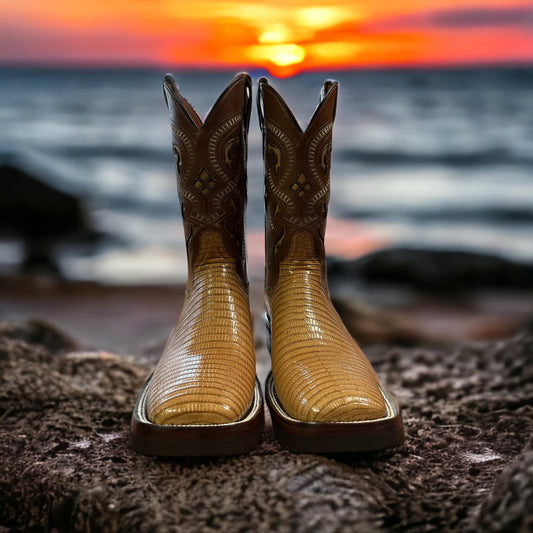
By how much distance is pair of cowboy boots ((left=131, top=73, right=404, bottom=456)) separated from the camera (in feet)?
3.75

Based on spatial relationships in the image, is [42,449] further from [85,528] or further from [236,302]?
[236,302]

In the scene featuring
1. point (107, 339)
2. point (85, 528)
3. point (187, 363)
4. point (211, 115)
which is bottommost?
point (107, 339)

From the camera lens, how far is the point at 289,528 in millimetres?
962

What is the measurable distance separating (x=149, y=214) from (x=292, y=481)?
577 centimetres

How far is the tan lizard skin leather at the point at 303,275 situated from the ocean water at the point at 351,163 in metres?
0.10

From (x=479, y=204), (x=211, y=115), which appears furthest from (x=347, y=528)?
(x=479, y=204)

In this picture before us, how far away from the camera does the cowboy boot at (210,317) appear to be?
1129 mm

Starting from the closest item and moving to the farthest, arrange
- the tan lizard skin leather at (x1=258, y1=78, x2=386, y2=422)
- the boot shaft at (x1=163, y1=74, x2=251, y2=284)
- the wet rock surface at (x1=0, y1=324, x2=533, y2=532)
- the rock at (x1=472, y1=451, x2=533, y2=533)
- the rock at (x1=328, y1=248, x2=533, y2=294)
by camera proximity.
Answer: the rock at (x1=472, y1=451, x2=533, y2=533) → the wet rock surface at (x1=0, y1=324, x2=533, y2=532) → the tan lizard skin leather at (x1=258, y1=78, x2=386, y2=422) → the boot shaft at (x1=163, y1=74, x2=251, y2=284) → the rock at (x1=328, y1=248, x2=533, y2=294)

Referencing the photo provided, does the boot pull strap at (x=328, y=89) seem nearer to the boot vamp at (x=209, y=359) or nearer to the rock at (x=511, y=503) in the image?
the boot vamp at (x=209, y=359)

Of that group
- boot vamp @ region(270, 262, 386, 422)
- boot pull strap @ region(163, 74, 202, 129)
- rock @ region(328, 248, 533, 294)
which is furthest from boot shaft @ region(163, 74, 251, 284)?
rock @ region(328, 248, 533, 294)

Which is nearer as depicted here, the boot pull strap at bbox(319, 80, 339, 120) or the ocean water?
the boot pull strap at bbox(319, 80, 339, 120)

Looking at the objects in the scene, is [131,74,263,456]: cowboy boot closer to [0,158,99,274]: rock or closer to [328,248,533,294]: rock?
[328,248,533,294]: rock

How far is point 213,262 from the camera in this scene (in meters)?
1.42

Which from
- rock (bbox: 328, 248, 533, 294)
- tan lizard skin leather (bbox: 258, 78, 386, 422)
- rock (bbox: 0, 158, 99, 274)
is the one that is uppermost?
tan lizard skin leather (bbox: 258, 78, 386, 422)
